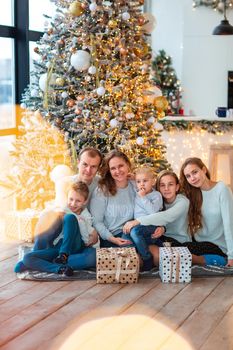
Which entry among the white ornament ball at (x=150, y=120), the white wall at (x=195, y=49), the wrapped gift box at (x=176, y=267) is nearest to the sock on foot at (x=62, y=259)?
the wrapped gift box at (x=176, y=267)

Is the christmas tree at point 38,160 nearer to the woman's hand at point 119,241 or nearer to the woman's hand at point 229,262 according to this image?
the woman's hand at point 119,241

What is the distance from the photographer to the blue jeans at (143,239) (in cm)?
461

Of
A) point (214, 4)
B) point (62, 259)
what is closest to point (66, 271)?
point (62, 259)

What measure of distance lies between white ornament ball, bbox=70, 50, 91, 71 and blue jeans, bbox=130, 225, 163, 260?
1700 millimetres

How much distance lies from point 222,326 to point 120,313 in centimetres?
61

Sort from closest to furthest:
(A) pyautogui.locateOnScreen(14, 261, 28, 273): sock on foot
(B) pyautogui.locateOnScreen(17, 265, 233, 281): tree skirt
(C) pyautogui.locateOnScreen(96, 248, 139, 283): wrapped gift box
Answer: (C) pyautogui.locateOnScreen(96, 248, 139, 283): wrapped gift box
(B) pyautogui.locateOnScreen(17, 265, 233, 281): tree skirt
(A) pyautogui.locateOnScreen(14, 261, 28, 273): sock on foot

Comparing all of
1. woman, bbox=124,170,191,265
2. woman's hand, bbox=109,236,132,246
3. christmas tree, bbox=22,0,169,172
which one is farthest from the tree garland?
woman's hand, bbox=109,236,132,246

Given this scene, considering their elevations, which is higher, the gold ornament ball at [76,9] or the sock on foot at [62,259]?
the gold ornament ball at [76,9]

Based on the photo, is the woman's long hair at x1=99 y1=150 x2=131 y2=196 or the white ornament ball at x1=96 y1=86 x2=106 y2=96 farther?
the white ornament ball at x1=96 y1=86 x2=106 y2=96

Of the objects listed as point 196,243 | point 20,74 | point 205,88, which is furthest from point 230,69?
point 196,243

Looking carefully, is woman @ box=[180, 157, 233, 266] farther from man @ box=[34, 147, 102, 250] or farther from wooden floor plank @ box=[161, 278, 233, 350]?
man @ box=[34, 147, 102, 250]

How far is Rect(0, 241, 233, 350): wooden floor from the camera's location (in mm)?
3275

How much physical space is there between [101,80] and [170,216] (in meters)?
1.61

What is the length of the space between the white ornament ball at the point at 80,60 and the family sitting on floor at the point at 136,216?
106 centimetres
